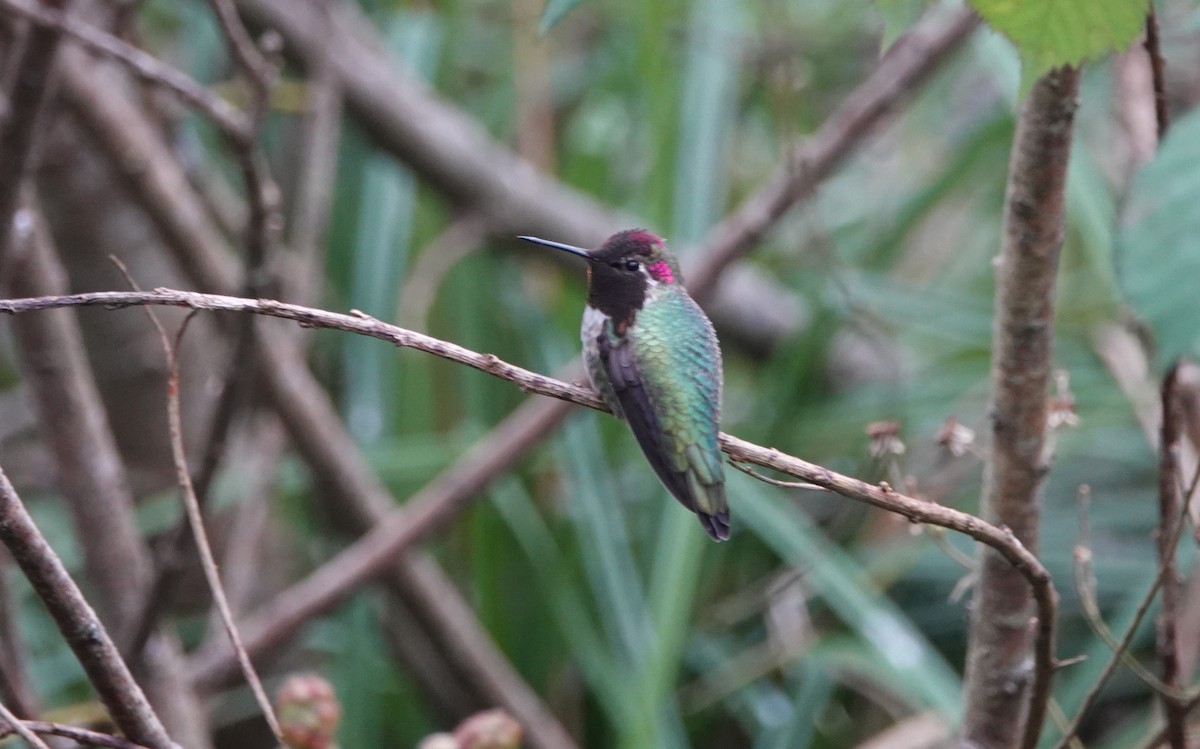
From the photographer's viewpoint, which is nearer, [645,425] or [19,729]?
[19,729]

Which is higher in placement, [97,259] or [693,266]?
[97,259]

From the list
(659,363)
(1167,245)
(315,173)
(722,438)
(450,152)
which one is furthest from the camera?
(450,152)

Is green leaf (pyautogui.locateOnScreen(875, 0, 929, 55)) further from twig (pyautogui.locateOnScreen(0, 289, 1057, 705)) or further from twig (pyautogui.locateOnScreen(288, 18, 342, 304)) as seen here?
twig (pyautogui.locateOnScreen(288, 18, 342, 304))

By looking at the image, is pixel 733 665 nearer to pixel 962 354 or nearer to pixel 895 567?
pixel 895 567

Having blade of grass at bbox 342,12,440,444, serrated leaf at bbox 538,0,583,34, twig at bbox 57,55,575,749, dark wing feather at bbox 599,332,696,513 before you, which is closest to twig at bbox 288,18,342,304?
twig at bbox 57,55,575,749

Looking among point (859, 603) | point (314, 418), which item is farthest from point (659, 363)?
point (314, 418)

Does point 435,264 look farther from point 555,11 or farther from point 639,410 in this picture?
point 555,11

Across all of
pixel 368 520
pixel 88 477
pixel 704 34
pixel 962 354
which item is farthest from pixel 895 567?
pixel 88 477
